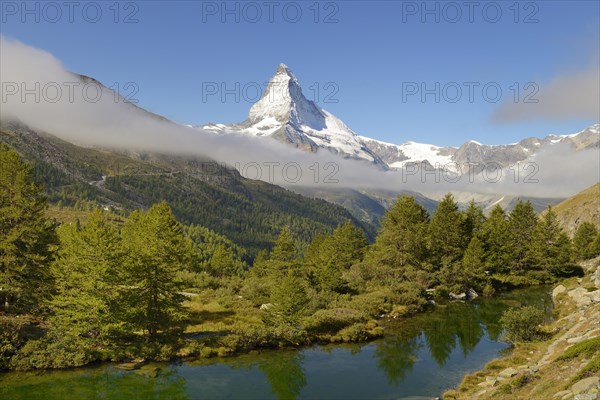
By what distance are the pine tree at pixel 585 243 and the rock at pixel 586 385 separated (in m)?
111

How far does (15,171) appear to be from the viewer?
4747 cm

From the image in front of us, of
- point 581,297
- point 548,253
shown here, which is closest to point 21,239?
point 581,297

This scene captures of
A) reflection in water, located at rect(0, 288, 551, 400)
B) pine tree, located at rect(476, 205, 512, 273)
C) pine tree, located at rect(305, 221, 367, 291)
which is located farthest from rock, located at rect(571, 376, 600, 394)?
pine tree, located at rect(476, 205, 512, 273)

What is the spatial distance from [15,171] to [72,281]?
51.1 ft

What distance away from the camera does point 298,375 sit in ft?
135

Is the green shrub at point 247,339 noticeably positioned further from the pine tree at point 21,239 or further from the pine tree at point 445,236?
the pine tree at point 445,236

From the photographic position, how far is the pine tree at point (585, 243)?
116938mm

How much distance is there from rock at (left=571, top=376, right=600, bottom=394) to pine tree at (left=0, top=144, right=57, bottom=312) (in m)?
50.4

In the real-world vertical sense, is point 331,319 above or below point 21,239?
below

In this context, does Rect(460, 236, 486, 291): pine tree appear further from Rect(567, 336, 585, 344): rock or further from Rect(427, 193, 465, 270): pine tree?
Rect(567, 336, 585, 344): rock

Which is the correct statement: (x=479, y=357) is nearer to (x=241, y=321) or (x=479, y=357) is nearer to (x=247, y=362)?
(x=247, y=362)

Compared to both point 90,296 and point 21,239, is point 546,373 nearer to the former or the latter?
point 90,296

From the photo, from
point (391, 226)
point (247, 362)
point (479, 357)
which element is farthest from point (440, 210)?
point (247, 362)

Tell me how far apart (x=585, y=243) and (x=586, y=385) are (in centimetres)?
12357
